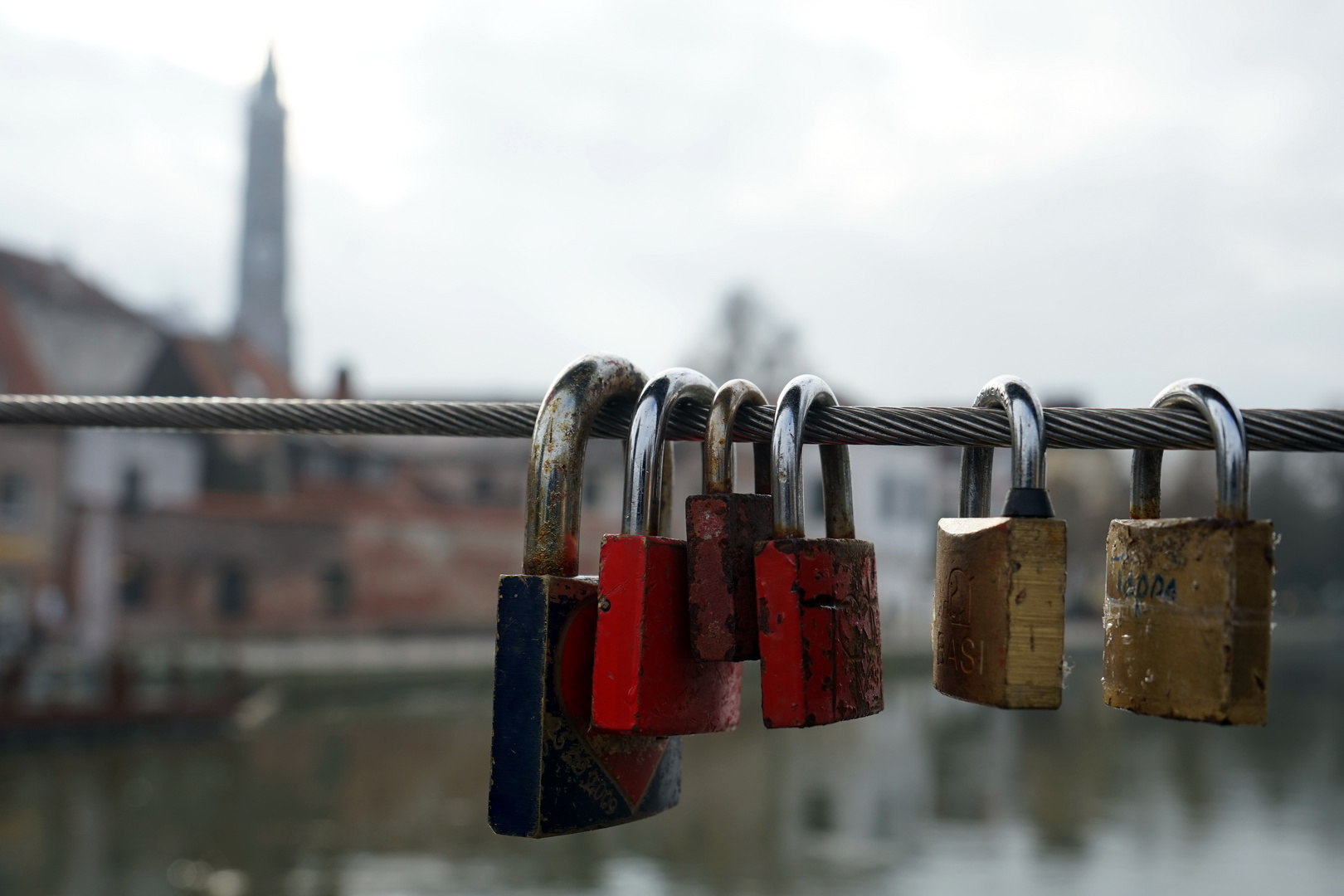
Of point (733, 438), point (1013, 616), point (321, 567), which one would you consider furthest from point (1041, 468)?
point (321, 567)

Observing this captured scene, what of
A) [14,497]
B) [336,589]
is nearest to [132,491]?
[14,497]

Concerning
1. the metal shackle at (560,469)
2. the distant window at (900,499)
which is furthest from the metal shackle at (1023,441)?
the distant window at (900,499)

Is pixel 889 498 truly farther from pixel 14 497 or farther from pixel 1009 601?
pixel 1009 601

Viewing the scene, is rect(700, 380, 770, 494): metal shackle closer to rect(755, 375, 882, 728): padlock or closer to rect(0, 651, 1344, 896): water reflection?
rect(755, 375, 882, 728): padlock

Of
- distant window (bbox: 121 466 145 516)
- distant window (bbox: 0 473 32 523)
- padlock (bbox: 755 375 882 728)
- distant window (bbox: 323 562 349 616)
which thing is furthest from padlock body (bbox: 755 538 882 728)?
distant window (bbox: 323 562 349 616)

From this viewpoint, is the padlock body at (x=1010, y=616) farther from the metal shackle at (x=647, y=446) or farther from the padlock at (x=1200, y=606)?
the metal shackle at (x=647, y=446)

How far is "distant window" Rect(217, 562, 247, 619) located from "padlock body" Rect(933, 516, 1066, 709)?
32.0 m

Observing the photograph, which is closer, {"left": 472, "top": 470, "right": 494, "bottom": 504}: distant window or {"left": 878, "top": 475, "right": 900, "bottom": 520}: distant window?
{"left": 472, "top": 470, "right": 494, "bottom": 504}: distant window

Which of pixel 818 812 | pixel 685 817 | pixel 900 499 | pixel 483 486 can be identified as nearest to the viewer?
pixel 818 812

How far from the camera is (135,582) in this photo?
2981cm

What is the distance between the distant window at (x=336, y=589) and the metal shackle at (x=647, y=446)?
32.2 metres

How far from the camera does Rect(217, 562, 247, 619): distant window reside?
3039 cm

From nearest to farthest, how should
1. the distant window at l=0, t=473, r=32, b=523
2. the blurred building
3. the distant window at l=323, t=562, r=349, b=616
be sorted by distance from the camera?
the distant window at l=0, t=473, r=32, b=523, the blurred building, the distant window at l=323, t=562, r=349, b=616

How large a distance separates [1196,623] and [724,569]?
0.47 m
